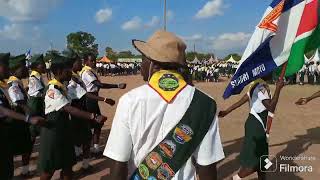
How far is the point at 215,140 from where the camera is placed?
8.30ft

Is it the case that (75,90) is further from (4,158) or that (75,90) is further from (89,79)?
(4,158)

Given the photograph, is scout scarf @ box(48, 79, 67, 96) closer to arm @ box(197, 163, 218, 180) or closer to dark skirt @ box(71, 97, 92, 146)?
dark skirt @ box(71, 97, 92, 146)

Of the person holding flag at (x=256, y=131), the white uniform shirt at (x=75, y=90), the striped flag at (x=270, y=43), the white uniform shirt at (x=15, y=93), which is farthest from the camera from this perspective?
the white uniform shirt at (x=75, y=90)

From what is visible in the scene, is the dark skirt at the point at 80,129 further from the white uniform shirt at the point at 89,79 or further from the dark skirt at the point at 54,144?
the dark skirt at the point at 54,144

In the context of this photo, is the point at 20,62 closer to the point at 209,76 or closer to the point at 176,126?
the point at 176,126

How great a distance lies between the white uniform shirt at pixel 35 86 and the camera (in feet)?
25.6

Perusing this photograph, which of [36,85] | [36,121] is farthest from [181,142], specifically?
[36,85]

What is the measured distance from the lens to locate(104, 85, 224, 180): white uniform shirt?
2418mm

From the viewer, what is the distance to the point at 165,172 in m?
2.52

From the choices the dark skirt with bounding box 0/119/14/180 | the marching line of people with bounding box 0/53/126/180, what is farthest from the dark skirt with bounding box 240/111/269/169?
the dark skirt with bounding box 0/119/14/180

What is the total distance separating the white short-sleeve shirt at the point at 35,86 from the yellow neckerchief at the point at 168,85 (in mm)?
5740

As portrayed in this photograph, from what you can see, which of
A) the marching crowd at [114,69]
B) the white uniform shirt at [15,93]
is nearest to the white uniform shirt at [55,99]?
the white uniform shirt at [15,93]

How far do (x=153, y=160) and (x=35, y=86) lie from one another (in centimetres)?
587

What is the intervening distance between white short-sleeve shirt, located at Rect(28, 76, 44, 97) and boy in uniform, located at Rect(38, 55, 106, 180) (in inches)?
103
